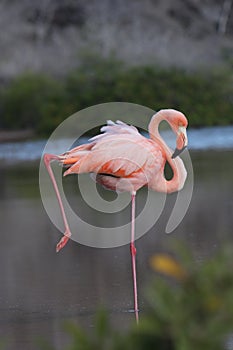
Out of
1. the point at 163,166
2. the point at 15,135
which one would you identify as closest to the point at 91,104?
the point at 15,135

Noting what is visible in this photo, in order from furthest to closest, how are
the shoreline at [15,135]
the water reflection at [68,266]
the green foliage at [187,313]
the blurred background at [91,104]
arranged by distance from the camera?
the shoreline at [15,135], the blurred background at [91,104], the water reflection at [68,266], the green foliage at [187,313]

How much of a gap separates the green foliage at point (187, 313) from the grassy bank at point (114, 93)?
22.2 m

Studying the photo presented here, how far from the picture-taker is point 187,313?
2.68 metres

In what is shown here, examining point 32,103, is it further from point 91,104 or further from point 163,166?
point 163,166

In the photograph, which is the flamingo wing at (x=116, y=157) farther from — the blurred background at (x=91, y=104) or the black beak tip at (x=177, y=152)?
the blurred background at (x=91, y=104)

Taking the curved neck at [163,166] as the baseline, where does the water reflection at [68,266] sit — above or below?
below

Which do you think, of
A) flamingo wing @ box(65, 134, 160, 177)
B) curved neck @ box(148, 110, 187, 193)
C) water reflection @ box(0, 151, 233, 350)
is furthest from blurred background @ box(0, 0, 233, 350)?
flamingo wing @ box(65, 134, 160, 177)

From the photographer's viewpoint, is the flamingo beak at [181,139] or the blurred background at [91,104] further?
the flamingo beak at [181,139]

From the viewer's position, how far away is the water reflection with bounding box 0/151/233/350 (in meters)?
6.53

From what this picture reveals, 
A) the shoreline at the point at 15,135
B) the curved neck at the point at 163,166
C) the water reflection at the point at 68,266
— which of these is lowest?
the water reflection at the point at 68,266

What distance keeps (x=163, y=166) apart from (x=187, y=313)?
5128mm

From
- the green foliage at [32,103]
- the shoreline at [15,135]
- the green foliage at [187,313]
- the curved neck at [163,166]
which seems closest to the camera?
the green foliage at [187,313]

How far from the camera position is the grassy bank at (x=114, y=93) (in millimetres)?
25531

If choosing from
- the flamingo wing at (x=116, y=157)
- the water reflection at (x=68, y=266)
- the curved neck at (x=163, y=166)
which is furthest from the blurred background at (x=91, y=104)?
the flamingo wing at (x=116, y=157)
